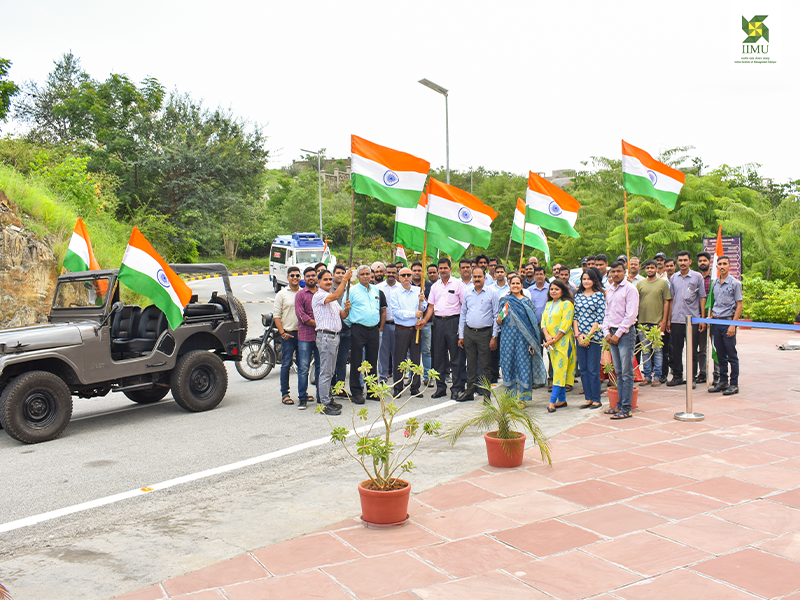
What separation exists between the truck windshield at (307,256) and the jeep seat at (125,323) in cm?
1964

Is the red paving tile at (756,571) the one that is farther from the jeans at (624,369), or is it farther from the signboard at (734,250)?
the signboard at (734,250)

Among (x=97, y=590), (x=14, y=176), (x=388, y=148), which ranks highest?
(x=14, y=176)

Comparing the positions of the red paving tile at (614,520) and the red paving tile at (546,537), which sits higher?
the red paving tile at (614,520)

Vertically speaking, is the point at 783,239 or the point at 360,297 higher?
the point at 783,239

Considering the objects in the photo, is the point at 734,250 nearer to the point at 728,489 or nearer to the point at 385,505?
the point at 728,489

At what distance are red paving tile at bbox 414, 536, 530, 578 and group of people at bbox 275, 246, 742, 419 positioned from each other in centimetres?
377

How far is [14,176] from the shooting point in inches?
684

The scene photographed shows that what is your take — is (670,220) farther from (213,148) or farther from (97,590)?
(97,590)

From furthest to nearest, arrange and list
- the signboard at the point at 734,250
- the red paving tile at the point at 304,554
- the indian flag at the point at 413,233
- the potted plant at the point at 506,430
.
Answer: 1. the signboard at the point at 734,250
2. the indian flag at the point at 413,233
3. the potted plant at the point at 506,430
4. the red paving tile at the point at 304,554

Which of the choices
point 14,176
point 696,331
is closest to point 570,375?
point 696,331

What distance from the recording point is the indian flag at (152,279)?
25.8 feet

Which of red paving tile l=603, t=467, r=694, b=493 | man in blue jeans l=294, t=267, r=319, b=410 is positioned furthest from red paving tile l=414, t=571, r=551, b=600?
man in blue jeans l=294, t=267, r=319, b=410

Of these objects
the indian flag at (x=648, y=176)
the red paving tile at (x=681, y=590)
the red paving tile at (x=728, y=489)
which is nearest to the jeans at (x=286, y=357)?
the red paving tile at (x=728, y=489)

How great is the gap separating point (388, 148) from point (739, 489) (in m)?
5.78
